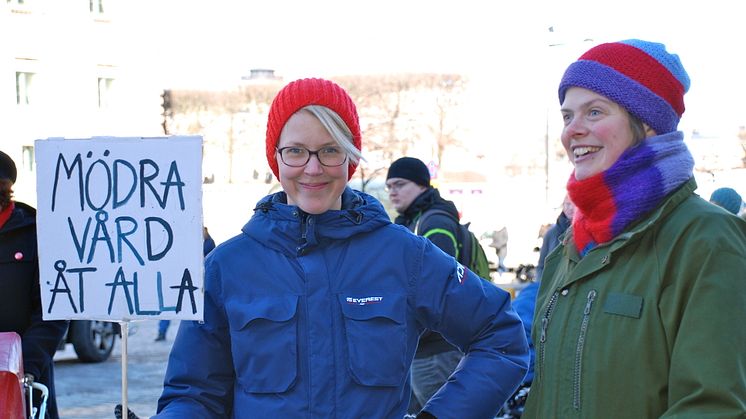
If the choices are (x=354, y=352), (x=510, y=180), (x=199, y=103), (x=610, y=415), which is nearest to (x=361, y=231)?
(x=354, y=352)

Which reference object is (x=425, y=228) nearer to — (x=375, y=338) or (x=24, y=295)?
(x=24, y=295)

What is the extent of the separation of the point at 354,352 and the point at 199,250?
694 millimetres

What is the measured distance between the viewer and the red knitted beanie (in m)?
2.79

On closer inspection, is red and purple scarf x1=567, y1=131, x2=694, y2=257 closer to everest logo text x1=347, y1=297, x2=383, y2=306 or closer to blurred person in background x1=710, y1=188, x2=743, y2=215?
everest logo text x1=347, y1=297, x2=383, y2=306

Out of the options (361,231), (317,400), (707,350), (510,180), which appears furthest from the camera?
(510,180)

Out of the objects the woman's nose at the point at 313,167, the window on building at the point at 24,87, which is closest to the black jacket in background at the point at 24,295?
the woman's nose at the point at 313,167

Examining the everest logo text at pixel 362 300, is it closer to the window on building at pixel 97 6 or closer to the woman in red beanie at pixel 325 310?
the woman in red beanie at pixel 325 310

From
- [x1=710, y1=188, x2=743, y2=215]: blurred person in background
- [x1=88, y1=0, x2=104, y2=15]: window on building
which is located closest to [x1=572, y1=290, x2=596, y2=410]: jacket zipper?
[x1=710, y1=188, x2=743, y2=215]: blurred person in background

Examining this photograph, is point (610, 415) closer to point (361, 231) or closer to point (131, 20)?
point (361, 231)

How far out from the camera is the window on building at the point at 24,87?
35625 mm

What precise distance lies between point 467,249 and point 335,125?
139 inches

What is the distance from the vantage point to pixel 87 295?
3260mm

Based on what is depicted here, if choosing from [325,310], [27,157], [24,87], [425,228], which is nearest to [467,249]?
[425,228]

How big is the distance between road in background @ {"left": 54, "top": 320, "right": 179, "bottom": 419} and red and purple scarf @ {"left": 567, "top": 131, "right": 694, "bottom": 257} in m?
6.95
